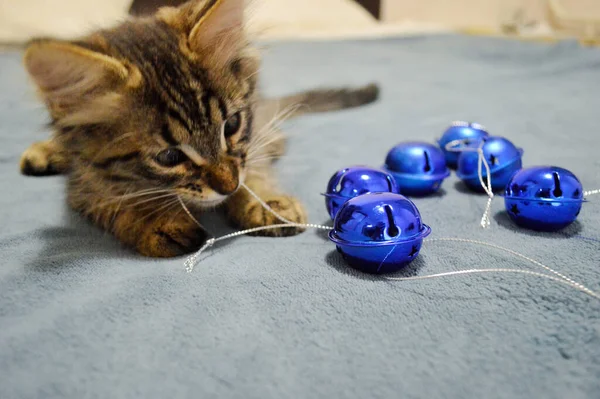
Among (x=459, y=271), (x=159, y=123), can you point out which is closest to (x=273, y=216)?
(x=159, y=123)

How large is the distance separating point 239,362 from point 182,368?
61 mm

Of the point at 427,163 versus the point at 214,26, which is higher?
the point at 214,26

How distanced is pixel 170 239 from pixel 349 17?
10.4 feet

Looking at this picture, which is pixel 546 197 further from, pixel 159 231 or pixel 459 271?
pixel 159 231

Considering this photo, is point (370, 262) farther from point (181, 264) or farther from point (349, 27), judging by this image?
point (349, 27)

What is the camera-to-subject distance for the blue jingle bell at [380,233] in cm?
65

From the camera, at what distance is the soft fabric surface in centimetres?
A: 48

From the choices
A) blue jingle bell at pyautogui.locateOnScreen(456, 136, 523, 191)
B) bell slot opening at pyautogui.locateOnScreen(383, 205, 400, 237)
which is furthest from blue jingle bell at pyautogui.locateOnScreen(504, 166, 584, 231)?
bell slot opening at pyautogui.locateOnScreen(383, 205, 400, 237)

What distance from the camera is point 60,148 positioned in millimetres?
942

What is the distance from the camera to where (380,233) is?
65 centimetres

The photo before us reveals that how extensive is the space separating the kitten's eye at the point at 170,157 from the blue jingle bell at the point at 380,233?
326 mm

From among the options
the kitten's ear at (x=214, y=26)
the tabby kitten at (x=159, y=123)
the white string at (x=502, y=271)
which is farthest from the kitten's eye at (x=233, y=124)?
the white string at (x=502, y=271)

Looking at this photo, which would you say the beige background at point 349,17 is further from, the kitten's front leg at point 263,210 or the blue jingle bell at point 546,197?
the blue jingle bell at point 546,197

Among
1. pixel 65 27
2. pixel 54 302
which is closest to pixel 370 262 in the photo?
pixel 54 302
